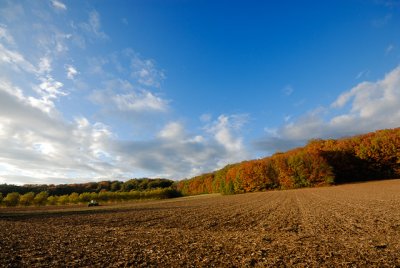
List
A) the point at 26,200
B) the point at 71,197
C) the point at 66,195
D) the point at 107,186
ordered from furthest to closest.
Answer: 1. the point at 107,186
2. the point at 66,195
3. the point at 71,197
4. the point at 26,200

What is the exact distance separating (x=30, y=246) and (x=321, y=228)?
63.5 feet

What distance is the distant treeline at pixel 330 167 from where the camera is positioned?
313 feet

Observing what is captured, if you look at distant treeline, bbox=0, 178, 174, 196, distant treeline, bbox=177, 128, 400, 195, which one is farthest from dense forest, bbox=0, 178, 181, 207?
distant treeline, bbox=177, 128, 400, 195

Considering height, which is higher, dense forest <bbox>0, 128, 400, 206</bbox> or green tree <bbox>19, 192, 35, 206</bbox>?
dense forest <bbox>0, 128, 400, 206</bbox>

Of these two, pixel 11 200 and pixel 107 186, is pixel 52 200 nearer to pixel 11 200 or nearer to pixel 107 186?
pixel 11 200

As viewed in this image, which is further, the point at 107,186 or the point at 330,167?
the point at 107,186

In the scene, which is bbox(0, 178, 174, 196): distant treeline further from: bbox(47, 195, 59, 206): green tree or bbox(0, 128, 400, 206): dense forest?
bbox(0, 128, 400, 206): dense forest

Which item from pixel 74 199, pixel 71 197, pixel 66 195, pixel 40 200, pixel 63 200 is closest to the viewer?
pixel 40 200

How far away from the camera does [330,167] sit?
96062 mm

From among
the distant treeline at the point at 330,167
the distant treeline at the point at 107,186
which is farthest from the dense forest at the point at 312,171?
the distant treeline at the point at 107,186

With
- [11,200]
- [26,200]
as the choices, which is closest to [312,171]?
[26,200]

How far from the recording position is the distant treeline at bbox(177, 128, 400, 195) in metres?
95.5

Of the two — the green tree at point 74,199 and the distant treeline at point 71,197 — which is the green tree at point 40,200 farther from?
the green tree at point 74,199

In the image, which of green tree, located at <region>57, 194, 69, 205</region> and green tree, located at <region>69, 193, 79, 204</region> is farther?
green tree, located at <region>69, 193, 79, 204</region>
